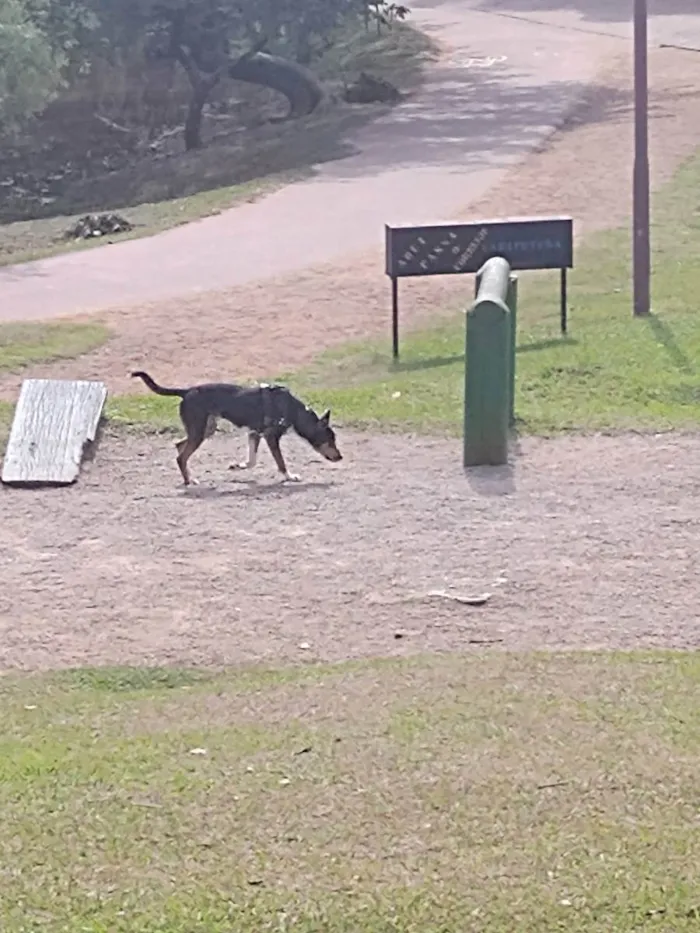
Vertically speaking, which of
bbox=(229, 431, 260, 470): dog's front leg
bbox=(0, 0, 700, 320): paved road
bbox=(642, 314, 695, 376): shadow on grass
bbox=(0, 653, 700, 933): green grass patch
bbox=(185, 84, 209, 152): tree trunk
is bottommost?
bbox=(185, 84, 209, 152): tree trunk

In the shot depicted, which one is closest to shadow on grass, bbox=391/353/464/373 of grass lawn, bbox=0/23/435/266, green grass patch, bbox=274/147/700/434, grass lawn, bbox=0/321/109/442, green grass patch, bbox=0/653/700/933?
green grass patch, bbox=274/147/700/434

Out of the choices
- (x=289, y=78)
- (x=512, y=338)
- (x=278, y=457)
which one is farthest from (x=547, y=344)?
(x=289, y=78)

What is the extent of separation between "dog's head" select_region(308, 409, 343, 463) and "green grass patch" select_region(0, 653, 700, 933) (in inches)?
180

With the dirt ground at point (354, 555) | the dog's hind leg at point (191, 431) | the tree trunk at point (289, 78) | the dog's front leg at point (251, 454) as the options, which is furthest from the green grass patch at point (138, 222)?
the dog's hind leg at point (191, 431)

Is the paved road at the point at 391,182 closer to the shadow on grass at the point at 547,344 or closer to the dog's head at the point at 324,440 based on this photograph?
the shadow on grass at the point at 547,344

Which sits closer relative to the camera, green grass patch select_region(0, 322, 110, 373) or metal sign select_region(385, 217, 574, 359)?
metal sign select_region(385, 217, 574, 359)

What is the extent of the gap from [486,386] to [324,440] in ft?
3.55

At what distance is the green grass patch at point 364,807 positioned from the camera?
14.5 ft

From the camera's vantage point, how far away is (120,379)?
15.7 metres

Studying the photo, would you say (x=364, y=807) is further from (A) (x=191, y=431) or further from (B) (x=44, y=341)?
(B) (x=44, y=341)

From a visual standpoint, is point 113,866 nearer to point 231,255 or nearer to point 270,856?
point 270,856

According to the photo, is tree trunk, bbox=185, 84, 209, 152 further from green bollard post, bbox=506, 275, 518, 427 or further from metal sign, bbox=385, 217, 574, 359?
green bollard post, bbox=506, 275, 518, 427

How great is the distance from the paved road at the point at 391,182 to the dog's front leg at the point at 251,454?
22.6 feet

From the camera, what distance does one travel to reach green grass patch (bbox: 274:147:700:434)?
1342 cm
